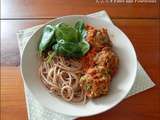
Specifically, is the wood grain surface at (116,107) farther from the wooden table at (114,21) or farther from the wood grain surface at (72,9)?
the wood grain surface at (72,9)

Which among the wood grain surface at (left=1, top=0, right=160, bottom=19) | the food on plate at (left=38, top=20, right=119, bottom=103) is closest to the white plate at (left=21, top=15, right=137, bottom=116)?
the food on plate at (left=38, top=20, right=119, bottom=103)

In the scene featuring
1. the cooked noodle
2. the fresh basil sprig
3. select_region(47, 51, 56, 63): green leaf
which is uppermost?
the fresh basil sprig

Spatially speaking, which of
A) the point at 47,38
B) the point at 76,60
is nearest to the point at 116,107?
the point at 76,60

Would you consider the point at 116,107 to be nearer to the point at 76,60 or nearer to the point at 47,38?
the point at 76,60

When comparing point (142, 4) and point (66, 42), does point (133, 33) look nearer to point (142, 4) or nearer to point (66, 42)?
point (142, 4)

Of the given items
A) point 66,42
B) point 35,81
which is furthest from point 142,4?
point 35,81

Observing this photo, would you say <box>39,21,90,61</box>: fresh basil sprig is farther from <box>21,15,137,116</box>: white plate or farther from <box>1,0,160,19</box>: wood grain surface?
<box>1,0,160,19</box>: wood grain surface

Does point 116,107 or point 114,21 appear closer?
point 116,107
